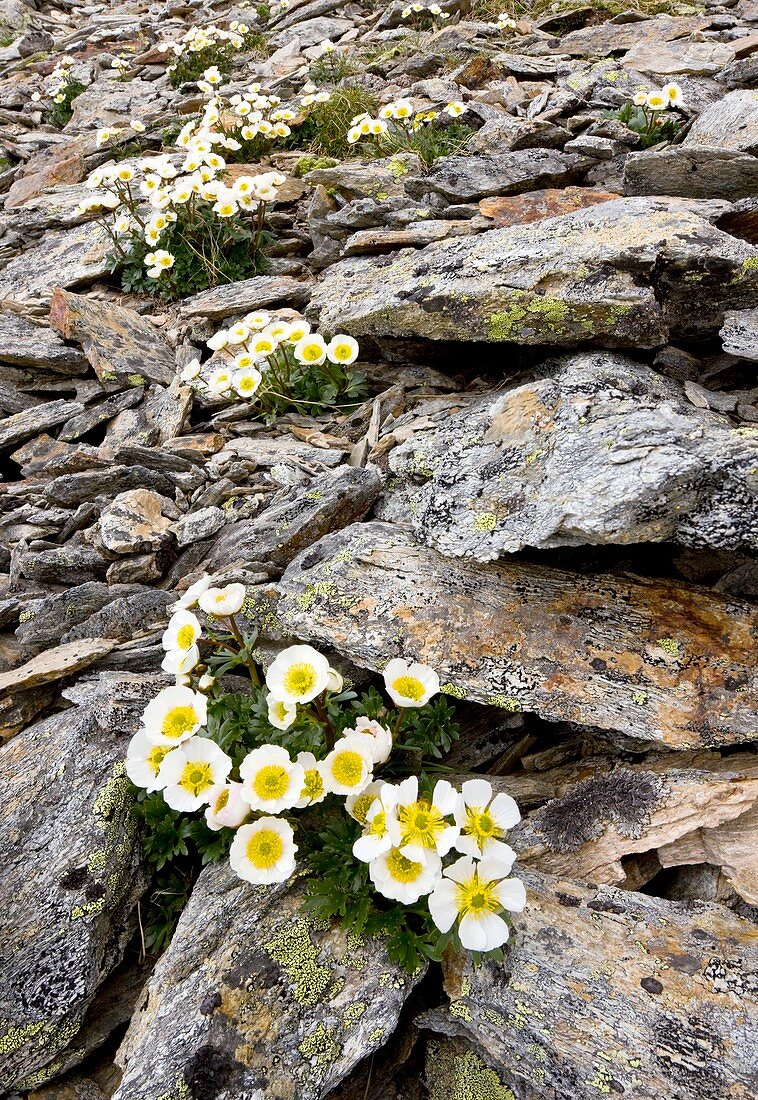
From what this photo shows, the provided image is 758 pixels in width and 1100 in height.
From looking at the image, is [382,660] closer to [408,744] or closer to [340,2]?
[408,744]

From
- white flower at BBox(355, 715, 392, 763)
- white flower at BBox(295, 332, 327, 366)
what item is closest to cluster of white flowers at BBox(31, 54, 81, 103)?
white flower at BBox(295, 332, 327, 366)

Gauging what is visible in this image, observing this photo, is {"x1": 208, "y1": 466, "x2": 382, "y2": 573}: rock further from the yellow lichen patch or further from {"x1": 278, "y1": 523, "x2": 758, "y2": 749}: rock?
the yellow lichen patch

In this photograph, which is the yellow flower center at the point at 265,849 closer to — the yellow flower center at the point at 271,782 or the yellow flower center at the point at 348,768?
the yellow flower center at the point at 271,782

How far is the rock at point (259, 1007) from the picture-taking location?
2.62m

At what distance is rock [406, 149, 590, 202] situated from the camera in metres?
6.70

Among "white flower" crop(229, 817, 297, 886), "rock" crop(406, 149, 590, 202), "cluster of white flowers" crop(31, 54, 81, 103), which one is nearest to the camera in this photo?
"white flower" crop(229, 817, 297, 886)

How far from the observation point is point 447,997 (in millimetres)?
2941

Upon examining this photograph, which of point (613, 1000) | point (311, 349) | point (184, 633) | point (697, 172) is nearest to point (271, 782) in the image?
point (184, 633)

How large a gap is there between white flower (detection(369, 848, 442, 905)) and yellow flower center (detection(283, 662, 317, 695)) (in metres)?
0.69

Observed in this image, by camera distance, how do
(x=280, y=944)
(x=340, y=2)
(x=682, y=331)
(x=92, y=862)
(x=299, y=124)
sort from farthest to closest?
(x=340, y=2), (x=299, y=124), (x=682, y=331), (x=92, y=862), (x=280, y=944)

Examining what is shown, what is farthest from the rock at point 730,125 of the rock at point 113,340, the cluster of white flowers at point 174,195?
the rock at point 113,340

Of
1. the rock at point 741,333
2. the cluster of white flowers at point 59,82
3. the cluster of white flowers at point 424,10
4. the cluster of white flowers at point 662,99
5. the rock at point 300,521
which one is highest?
the cluster of white flowers at point 424,10

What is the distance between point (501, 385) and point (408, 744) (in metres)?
2.63

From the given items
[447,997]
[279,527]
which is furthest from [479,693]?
[279,527]
